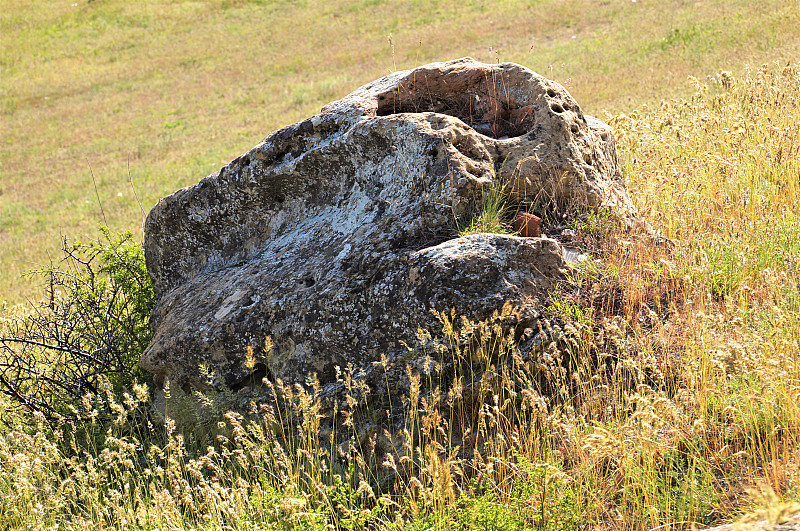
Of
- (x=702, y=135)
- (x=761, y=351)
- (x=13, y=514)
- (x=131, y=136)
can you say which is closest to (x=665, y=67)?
(x=702, y=135)

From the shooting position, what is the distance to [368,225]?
497 cm

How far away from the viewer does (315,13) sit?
3575cm

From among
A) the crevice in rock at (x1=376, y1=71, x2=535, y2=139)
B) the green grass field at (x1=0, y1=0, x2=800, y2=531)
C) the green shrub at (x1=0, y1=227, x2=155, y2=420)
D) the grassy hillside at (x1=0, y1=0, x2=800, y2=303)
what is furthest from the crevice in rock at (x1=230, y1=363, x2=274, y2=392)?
the grassy hillside at (x1=0, y1=0, x2=800, y2=303)

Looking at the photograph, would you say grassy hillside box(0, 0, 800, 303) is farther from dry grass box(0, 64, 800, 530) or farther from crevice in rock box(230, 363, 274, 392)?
crevice in rock box(230, 363, 274, 392)

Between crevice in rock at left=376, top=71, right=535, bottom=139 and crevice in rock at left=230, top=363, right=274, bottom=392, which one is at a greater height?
crevice in rock at left=376, top=71, right=535, bottom=139

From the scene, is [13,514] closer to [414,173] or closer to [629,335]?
[414,173]

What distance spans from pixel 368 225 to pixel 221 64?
2848 centimetres

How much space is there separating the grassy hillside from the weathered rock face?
4461 mm

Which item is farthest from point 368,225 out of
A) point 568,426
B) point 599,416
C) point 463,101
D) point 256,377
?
point 568,426

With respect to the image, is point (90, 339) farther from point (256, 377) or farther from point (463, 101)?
point (463, 101)

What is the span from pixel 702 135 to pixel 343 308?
499cm

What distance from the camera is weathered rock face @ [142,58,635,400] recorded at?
4.34m

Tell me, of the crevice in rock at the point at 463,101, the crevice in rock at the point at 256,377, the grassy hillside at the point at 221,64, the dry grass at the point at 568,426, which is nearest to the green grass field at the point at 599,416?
the dry grass at the point at 568,426

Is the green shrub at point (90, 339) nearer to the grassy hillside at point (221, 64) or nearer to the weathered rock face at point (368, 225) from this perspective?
the weathered rock face at point (368, 225)
